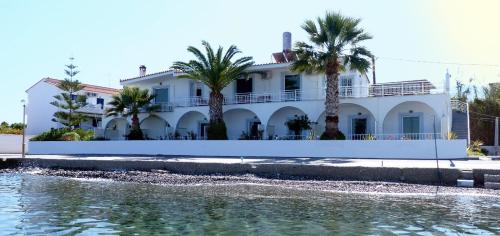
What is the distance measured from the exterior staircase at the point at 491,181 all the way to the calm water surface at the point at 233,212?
2212 mm

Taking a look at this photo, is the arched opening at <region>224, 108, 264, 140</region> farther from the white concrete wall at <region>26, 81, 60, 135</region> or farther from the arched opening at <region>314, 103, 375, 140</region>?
the white concrete wall at <region>26, 81, 60, 135</region>

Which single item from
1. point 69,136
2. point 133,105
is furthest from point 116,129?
point 133,105

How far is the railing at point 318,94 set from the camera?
2914 centimetres

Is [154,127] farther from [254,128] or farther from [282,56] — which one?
[282,56]

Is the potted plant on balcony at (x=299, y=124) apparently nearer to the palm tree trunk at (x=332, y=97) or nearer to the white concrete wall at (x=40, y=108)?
the palm tree trunk at (x=332, y=97)

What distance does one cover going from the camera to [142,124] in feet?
132

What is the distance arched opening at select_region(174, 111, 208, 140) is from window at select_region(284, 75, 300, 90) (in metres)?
6.81

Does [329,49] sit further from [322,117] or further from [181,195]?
[181,195]

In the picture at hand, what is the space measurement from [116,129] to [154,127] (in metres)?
4.12

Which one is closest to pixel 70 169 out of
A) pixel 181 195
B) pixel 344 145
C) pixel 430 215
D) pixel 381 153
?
pixel 181 195

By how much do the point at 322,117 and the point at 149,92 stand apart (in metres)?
15.6

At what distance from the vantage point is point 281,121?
33781mm

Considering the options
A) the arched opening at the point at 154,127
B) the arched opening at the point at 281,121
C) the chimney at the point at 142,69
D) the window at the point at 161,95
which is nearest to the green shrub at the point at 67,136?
the arched opening at the point at 154,127

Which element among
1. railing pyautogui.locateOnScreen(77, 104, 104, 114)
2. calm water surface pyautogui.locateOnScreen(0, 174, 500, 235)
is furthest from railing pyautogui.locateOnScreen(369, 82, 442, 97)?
railing pyautogui.locateOnScreen(77, 104, 104, 114)
